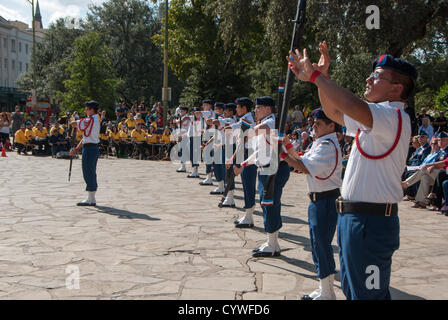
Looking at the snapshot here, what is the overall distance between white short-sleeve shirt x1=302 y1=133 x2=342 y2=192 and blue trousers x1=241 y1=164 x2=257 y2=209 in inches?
122

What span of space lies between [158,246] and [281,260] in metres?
1.77

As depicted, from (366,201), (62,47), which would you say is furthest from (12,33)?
(366,201)

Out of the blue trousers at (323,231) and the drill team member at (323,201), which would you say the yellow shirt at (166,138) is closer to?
the drill team member at (323,201)

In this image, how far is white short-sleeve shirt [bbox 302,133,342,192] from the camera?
4555 millimetres

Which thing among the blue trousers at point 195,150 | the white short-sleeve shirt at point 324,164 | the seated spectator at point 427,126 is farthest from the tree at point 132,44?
the white short-sleeve shirt at point 324,164

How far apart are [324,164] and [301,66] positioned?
6.32 feet

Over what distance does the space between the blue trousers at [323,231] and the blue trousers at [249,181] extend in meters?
3.23

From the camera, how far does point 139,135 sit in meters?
21.4

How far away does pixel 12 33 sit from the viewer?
8194 cm

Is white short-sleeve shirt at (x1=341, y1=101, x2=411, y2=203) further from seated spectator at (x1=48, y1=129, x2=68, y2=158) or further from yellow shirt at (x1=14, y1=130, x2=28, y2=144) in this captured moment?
yellow shirt at (x1=14, y1=130, x2=28, y2=144)

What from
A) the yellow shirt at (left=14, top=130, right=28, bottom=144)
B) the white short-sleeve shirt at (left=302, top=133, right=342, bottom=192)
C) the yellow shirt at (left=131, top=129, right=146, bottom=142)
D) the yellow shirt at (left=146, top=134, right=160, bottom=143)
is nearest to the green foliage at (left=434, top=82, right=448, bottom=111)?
the yellow shirt at (left=146, top=134, right=160, bottom=143)

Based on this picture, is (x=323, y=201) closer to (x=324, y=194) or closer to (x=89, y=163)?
A: (x=324, y=194)

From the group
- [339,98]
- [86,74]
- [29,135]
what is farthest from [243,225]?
[86,74]

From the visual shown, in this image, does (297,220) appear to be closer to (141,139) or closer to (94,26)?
(141,139)
